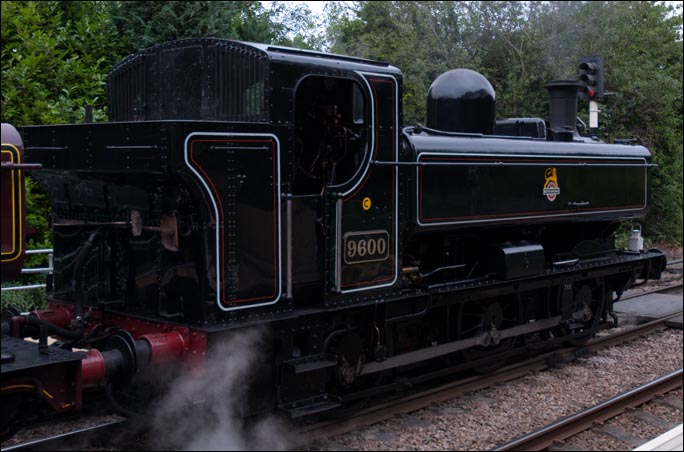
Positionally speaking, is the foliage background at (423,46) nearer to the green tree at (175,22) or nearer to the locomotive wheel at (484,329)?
the green tree at (175,22)

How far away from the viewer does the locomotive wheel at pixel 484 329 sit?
7.43m

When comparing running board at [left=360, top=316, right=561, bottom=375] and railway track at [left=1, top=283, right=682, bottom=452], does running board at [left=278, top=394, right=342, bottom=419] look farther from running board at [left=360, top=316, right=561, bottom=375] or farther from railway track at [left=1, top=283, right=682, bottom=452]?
running board at [left=360, top=316, right=561, bottom=375]

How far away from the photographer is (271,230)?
205 inches

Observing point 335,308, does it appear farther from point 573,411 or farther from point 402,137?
point 573,411

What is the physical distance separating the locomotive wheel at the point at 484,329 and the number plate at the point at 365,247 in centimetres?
178

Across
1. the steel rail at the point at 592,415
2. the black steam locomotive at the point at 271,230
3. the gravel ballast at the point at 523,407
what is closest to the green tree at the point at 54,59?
the black steam locomotive at the point at 271,230

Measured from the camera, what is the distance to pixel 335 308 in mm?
5648

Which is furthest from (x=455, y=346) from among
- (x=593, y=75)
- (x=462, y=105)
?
(x=593, y=75)

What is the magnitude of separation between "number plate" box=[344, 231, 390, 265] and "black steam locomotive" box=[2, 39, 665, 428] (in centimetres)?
1

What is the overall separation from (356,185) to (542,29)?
33.6 ft

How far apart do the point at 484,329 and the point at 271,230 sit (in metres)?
3.09

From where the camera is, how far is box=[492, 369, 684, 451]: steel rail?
19.0ft

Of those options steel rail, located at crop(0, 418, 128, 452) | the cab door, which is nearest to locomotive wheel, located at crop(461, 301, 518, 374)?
the cab door

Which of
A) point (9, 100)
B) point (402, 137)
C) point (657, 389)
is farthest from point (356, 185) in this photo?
point (9, 100)
